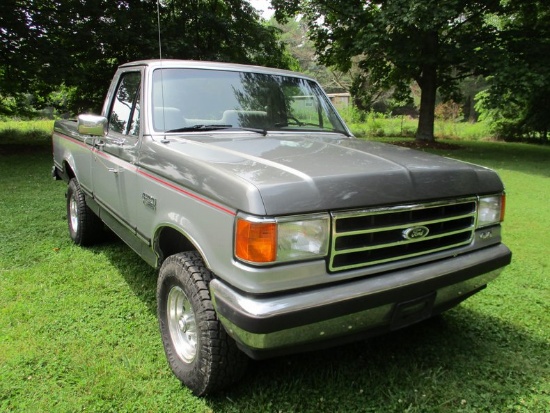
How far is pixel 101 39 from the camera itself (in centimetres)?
1302

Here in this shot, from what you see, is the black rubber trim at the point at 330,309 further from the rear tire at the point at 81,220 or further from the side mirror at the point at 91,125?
the rear tire at the point at 81,220

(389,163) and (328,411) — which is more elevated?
(389,163)

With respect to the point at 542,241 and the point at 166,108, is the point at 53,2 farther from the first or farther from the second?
the point at 542,241

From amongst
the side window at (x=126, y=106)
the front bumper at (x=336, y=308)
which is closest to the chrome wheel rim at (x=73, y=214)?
the side window at (x=126, y=106)

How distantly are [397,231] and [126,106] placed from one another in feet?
8.13

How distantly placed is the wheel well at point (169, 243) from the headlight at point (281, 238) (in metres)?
0.87

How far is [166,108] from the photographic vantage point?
119 inches

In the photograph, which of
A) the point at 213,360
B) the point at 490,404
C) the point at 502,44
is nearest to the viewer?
the point at 213,360

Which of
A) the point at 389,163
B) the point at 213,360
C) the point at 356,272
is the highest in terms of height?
the point at 389,163

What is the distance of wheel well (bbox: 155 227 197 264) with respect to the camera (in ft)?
8.79

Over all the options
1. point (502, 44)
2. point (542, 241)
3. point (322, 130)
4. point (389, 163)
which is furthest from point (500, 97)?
point (389, 163)

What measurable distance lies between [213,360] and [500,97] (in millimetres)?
13888

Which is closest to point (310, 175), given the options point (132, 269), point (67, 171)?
point (132, 269)

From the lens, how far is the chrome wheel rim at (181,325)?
252 cm
